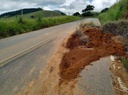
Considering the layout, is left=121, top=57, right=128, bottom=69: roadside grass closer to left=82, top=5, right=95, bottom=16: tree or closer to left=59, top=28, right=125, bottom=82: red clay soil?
left=59, top=28, right=125, bottom=82: red clay soil

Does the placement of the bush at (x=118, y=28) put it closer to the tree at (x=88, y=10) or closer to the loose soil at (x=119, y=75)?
the loose soil at (x=119, y=75)

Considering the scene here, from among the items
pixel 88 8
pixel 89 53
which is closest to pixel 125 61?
pixel 89 53

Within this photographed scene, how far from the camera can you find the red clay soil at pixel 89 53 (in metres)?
7.29

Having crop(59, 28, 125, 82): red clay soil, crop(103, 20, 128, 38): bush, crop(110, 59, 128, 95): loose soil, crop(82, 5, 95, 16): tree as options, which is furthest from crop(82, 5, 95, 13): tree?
crop(110, 59, 128, 95): loose soil

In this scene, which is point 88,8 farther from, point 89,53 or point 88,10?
point 89,53

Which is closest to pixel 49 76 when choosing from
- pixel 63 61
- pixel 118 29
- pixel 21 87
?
pixel 21 87

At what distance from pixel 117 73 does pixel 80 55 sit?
2721mm


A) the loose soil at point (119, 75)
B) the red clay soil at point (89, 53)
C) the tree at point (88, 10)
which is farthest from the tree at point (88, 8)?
the loose soil at point (119, 75)

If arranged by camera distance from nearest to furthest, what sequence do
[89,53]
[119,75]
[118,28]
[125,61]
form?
[119,75]
[125,61]
[89,53]
[118,28]

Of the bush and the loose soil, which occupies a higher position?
the bush

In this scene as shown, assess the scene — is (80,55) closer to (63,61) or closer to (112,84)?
(63,61)

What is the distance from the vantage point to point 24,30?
29812 mm

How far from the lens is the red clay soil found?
7.29 metres

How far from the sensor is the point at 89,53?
963 centimetres
